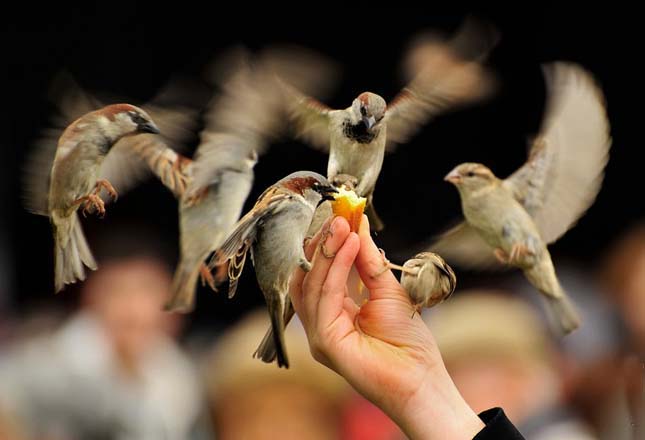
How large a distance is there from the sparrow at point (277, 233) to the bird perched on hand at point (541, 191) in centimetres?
30


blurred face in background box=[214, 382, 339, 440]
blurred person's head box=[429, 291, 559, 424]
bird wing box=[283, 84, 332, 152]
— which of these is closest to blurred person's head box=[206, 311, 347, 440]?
blurred face in background box=[214, 382, 339, 440]

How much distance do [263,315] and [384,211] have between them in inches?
7.2

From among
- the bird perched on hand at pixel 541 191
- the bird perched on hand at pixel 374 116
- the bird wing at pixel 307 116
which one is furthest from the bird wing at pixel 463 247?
the bird wing at pixel 307 116

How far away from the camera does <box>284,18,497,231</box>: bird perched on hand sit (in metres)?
1.12

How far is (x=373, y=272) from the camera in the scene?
106 cm

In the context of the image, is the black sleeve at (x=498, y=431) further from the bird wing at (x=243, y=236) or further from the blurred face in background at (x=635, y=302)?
the blurred face in background at (x=635, y=302)

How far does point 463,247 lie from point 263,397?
31 cm

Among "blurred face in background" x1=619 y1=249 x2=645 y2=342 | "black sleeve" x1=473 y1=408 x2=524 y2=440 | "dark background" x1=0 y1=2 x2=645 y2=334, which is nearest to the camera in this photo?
"black sleeve" x1=473 y1=408 x2=524 y2=440

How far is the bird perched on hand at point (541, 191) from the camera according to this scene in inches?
50.4

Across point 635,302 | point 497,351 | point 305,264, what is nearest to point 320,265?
point 305,264

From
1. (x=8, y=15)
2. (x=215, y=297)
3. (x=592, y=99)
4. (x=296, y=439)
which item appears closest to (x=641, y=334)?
(x=592, y=99)

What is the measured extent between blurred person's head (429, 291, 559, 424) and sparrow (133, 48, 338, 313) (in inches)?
17.0

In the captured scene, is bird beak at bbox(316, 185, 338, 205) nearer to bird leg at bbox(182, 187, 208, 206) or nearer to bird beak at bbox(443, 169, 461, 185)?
bird leg at bbox(182, 187, 208, 206)

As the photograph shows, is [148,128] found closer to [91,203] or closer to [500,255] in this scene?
[91,203]
